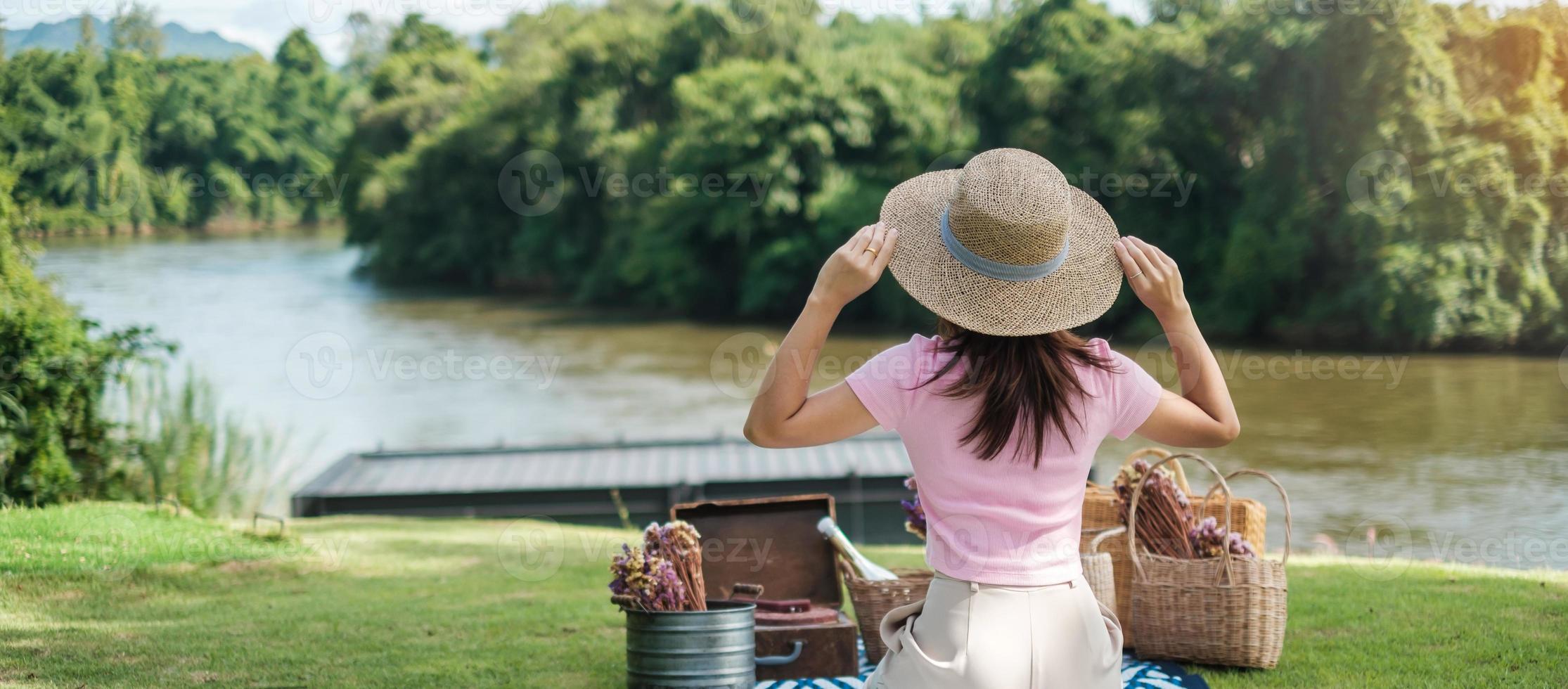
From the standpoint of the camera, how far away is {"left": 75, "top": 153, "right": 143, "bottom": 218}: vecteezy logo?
1375 centimetres

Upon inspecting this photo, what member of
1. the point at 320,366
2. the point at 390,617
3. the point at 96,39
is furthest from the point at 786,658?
the point at 320,366

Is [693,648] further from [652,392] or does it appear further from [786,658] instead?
[652,392]

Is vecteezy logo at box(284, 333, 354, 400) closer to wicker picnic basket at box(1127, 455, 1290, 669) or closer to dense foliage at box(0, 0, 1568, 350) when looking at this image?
dense foliage at box(0, 0, 1568, 350)

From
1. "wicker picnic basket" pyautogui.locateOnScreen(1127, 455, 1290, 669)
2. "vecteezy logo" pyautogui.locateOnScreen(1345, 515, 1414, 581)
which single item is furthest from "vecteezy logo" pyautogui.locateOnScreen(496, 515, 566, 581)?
"vecteezy logo" pyautogui.locateOnScreen(1345, 515, 1414, 581)

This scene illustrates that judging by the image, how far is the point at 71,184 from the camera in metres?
12.8

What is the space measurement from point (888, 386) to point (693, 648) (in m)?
2.36

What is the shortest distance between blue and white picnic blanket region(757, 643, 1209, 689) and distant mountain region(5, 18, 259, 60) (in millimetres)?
8384

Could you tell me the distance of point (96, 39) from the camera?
40.7ft
